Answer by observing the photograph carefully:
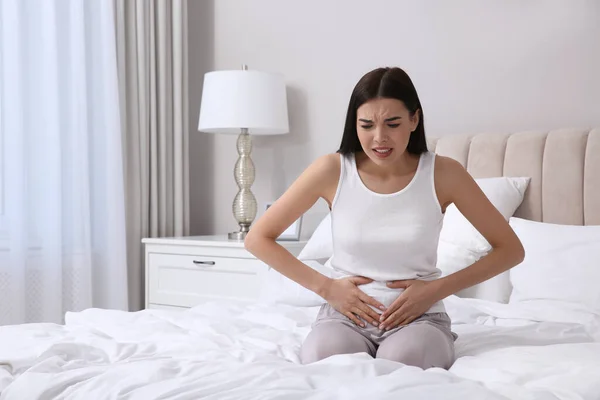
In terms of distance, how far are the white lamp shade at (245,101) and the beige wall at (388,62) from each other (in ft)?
0.83

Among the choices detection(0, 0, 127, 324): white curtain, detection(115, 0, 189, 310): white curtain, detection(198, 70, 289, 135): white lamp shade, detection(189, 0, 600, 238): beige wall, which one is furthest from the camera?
detection(115, 0, 189, 310): white curtain

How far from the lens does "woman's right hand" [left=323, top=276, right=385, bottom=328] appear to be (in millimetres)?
1739

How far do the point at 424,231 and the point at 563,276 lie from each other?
32.6 inches

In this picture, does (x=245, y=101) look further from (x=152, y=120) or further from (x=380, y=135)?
(x=380, y=135)

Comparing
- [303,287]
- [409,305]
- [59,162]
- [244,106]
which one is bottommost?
[303,287]

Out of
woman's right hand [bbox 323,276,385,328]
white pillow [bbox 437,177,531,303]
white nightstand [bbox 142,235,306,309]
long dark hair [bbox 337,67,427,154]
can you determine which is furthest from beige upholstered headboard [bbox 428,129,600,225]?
woman's right hand [bbox 323,276,385,328]

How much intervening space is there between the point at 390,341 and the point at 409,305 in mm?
102

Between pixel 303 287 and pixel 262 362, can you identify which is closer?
pixel 262 362

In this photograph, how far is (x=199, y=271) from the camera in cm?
353

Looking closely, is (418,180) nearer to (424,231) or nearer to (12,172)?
(424,231)

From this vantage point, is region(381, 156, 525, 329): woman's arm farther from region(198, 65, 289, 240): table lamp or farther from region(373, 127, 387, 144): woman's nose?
region(198, 65, 289, 240): table lamp

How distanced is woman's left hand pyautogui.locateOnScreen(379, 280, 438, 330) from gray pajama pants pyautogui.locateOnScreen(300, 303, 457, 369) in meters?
0.02

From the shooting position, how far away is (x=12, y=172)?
3.37m

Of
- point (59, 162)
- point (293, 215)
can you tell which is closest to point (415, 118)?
point (293, 215)
